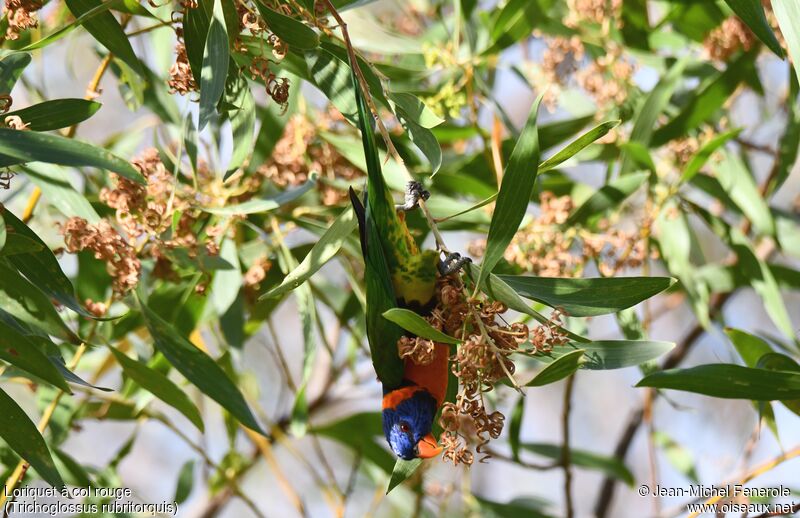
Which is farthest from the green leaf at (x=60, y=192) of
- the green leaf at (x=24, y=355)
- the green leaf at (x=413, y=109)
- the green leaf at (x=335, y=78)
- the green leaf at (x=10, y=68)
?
the green leaf at (x=413, y=109)

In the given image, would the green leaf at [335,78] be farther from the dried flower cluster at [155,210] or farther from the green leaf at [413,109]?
the dried flower cluster at [155,210]

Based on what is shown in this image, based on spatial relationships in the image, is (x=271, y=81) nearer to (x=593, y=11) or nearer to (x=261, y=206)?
(x=261, y=206)

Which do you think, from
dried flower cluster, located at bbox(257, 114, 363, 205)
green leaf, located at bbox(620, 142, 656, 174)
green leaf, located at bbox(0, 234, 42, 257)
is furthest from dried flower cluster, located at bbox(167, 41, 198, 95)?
green leaf, located at bbox(620, 142, 656, 174)

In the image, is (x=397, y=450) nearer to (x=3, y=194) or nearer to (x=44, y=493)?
(x=44, y=493)

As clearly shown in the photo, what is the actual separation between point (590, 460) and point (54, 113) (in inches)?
70.7

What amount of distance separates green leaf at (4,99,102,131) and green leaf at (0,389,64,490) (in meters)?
0.41

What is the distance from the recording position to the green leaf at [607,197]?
1.73 m

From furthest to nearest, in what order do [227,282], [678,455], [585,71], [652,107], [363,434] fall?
1. [678,455]
2. [363,434]
3. [585,71]
4. [652,107]
5. [227,282]

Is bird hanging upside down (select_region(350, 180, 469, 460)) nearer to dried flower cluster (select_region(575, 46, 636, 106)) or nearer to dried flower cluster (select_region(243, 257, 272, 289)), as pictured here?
dried flower cluster (select_region(243, 257, 272, 289))

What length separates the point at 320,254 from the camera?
3.97ft

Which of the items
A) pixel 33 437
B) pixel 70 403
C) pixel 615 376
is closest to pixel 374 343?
pixel 33 437

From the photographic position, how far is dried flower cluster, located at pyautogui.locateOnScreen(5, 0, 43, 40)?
1.22m

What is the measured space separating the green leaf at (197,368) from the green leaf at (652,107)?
100cm

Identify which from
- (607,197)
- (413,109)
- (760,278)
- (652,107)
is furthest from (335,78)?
(760,278)
